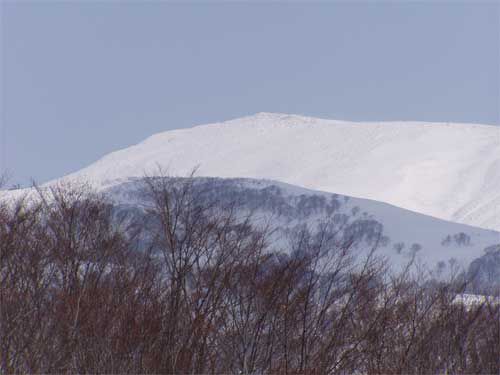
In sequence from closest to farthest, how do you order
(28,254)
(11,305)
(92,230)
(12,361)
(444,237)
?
(12,361) → (11,305) → (28,254) → (92,230) → (444,237)

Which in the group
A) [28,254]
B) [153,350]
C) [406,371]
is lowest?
[406,371]

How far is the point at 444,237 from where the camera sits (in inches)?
7362

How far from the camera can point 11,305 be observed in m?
12.8

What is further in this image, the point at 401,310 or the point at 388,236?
the point at 388,236

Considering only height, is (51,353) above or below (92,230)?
below

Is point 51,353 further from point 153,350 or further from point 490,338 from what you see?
point 490,338

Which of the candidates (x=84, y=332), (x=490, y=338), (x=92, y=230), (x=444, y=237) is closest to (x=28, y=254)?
(x=92, y=230)

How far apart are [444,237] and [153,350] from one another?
182282 millimetres

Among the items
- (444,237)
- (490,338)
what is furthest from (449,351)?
(444,237)

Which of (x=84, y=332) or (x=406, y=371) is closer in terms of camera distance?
(x=84, y=332)

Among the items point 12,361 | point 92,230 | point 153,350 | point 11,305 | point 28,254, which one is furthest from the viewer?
point 92,230

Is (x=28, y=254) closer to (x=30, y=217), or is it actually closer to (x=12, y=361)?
(x=30, y=217)

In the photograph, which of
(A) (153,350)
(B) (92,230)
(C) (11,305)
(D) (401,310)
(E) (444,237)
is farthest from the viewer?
(E) (444,237)

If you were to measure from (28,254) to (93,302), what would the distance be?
16.4ft
